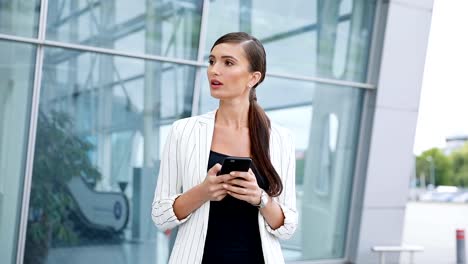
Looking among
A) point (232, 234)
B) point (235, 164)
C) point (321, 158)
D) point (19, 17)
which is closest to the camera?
point (235, 164)

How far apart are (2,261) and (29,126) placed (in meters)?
1.60

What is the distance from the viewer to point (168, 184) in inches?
85.6

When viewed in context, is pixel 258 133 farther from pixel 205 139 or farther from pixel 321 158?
pixel 321 158

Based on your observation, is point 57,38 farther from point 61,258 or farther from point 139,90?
point 61,258

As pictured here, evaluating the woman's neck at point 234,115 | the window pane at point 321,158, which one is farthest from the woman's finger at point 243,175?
the window pane at point 321,158

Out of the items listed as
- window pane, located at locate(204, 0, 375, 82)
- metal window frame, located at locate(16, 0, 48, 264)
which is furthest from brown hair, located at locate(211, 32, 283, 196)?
window pane, located at locate(204, 0, 375, 82)

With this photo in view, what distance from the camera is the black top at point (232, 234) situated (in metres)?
2.11

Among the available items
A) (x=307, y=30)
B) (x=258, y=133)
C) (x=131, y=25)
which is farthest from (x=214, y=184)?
(x=307, y=30)

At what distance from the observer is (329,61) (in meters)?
9.30

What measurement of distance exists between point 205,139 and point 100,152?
564 centimetres

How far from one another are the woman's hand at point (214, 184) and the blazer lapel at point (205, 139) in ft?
0.47

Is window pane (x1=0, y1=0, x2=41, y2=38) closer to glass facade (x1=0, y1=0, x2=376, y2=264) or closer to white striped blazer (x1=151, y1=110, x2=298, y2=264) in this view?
glass facade (x1=0, y1=0, x2=376, y2=264)

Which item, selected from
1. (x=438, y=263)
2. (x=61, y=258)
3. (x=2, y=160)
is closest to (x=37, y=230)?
(x=61, y=258)

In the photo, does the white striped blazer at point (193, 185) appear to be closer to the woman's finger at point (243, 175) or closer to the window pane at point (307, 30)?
the woman's finger at point (243, 175)
